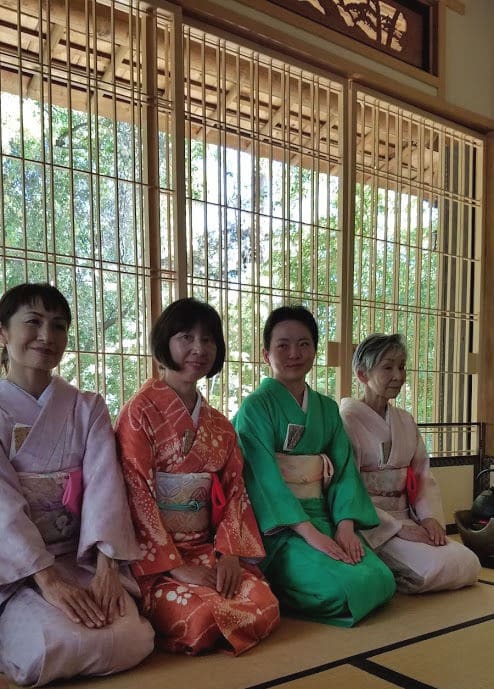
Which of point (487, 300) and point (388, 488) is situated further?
point (487, 300)

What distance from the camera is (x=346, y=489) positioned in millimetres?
3127

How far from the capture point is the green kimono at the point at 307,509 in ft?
8.84

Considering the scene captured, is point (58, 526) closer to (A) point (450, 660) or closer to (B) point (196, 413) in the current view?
(B) point (196, 413)

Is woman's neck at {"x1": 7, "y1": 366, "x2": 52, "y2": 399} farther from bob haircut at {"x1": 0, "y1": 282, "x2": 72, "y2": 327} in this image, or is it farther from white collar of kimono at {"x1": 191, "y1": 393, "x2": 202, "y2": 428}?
white collar of kimono at {"x1": 191, "y1": 393, "x2": 202, "y2": 428}

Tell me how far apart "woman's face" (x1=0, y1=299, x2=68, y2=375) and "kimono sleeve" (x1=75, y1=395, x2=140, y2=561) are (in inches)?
9.7

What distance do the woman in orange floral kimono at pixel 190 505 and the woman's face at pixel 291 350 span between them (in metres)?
0.38

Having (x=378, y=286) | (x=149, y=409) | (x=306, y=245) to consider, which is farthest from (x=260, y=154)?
(x=149, y=409)

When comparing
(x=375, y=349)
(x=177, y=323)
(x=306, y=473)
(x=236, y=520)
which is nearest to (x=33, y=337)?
(x=177, y=323)

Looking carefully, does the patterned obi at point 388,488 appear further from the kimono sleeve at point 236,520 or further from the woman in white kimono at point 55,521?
the woman in white kimono at point 55,521

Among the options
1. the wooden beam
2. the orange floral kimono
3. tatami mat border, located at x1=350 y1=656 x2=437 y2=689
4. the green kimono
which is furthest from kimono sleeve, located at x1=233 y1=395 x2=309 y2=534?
the wooden beam

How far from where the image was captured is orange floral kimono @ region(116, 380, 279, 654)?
235 cm

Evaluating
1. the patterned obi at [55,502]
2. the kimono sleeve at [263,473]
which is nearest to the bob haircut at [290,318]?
the kimono sleeve at [263,473]

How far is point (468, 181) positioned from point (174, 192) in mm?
2628

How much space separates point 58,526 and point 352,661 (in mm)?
1061
